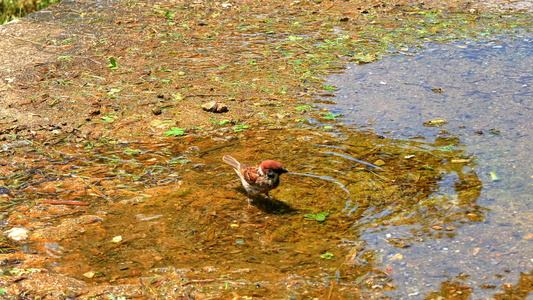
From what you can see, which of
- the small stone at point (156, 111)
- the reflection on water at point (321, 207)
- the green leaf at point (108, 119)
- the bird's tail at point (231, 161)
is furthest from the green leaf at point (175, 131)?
the bird's tail at point (231, 161)

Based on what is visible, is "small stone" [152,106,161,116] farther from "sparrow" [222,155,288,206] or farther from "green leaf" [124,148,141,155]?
"sparrow" [222,155,288,206]

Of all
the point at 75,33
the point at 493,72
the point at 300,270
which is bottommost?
the point at 300,270

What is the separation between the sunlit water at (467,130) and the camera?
12.8 feet

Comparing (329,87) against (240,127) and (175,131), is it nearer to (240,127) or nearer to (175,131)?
(240,127)

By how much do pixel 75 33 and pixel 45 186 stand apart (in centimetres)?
485

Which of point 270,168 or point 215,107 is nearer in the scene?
point 270,168

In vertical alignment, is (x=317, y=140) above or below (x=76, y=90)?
below

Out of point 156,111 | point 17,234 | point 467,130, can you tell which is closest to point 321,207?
point 467,130

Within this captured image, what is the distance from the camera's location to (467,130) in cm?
591

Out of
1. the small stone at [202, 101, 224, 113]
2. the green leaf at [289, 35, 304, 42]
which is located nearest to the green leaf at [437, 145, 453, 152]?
the small stone at [202, 101, 224, 113]

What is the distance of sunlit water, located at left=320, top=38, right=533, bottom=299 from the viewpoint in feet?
12.8

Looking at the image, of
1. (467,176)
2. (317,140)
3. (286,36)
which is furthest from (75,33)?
(467,176)

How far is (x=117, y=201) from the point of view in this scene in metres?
4.97

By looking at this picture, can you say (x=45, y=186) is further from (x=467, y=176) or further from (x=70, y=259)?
(x=467, y=176)
